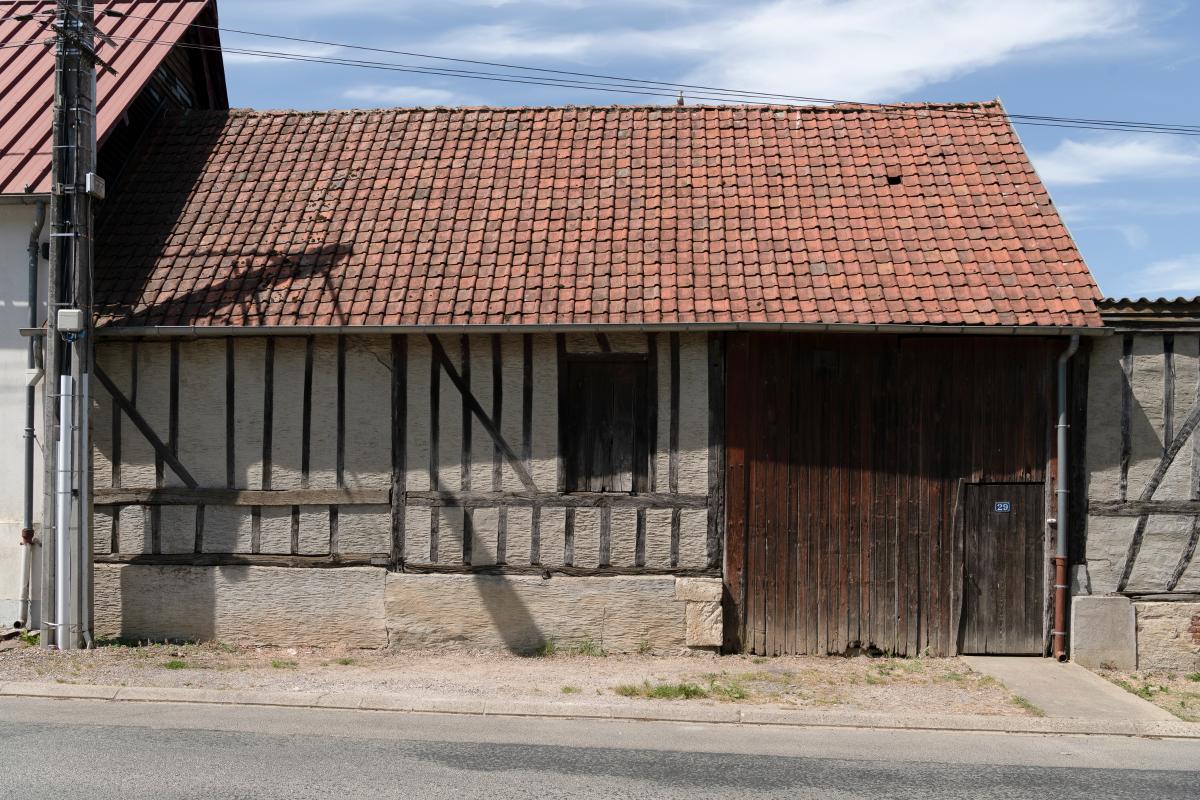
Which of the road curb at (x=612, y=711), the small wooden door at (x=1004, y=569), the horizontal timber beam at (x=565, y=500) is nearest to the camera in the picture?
the road curb at (x=612, y=711)

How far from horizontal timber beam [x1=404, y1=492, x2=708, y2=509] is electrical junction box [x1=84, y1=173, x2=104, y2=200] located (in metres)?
3.95

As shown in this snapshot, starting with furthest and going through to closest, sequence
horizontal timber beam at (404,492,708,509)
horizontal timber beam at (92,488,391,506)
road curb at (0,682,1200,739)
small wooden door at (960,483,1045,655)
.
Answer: horizontal timber beam at (92,488,391,506) → horizontal timber beam at (404,492,708,509) → small wooden door at (960,483,1045,655) → road curb at (0,682,1200,739)

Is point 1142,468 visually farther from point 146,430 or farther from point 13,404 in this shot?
point 13,404

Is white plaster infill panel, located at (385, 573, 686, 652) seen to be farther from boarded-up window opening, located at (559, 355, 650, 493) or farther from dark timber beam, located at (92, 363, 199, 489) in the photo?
dark timber beam, located at (92, 363, 199, 489)

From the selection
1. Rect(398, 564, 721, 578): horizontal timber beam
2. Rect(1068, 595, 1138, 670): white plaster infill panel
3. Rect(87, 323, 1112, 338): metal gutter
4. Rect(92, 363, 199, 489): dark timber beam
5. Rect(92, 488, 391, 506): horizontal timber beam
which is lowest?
Rect(1068, 595, 1138, 670): white plaster infill panel

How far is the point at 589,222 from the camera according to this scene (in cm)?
1067

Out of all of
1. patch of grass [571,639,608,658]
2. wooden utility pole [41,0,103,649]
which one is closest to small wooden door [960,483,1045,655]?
patch of grass [571,639,608,658]

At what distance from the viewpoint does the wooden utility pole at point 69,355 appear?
9109mm

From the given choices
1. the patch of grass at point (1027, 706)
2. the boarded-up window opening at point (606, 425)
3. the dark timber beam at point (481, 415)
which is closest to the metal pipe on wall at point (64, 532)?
the dark timber beam at point (481, 415)

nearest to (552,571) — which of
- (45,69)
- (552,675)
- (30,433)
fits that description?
(552,675)

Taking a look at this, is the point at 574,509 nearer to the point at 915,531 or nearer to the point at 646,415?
the point at 646,415

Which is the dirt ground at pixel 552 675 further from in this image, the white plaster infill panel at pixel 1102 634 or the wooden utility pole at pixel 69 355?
the white plaster infill panel at pixel 1102 634

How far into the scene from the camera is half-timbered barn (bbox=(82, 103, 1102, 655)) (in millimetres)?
9445

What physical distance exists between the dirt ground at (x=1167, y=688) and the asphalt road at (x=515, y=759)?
2.87 feet
